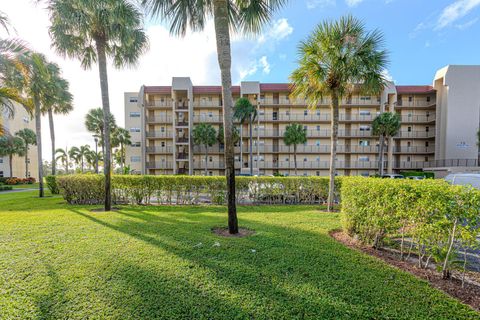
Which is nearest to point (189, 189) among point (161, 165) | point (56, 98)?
point (56, 98)

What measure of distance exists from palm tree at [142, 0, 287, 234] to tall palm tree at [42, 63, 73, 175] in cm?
1544

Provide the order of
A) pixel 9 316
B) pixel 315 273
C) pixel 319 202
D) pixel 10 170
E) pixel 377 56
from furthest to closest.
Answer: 1. pixel 10 170
2. pixel 319 202
3. pixel 377 56
4. pixel 315 273
5. pixel 9 316

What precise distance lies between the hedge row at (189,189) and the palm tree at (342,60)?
17.3ft

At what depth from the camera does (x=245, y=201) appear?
38.7 ft

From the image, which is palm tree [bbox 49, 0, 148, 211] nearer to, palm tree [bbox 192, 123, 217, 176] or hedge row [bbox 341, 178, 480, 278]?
hedge row [bbox 341, 178, 480, 278]

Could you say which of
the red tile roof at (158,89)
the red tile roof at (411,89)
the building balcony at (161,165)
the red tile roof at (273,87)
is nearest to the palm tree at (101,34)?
the red tile roof at (158,89)

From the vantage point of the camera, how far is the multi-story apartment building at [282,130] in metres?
26.1

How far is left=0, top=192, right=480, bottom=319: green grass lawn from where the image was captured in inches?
111

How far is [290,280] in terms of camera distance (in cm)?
353

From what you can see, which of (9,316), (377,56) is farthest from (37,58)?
(377,56)

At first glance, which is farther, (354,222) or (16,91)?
(16,91)

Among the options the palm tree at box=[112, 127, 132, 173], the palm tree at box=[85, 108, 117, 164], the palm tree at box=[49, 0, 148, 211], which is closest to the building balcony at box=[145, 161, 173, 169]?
the palm tree at box=[112, 127, 132, 173]

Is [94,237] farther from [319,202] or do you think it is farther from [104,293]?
[319,202]

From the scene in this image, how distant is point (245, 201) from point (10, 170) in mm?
43022
